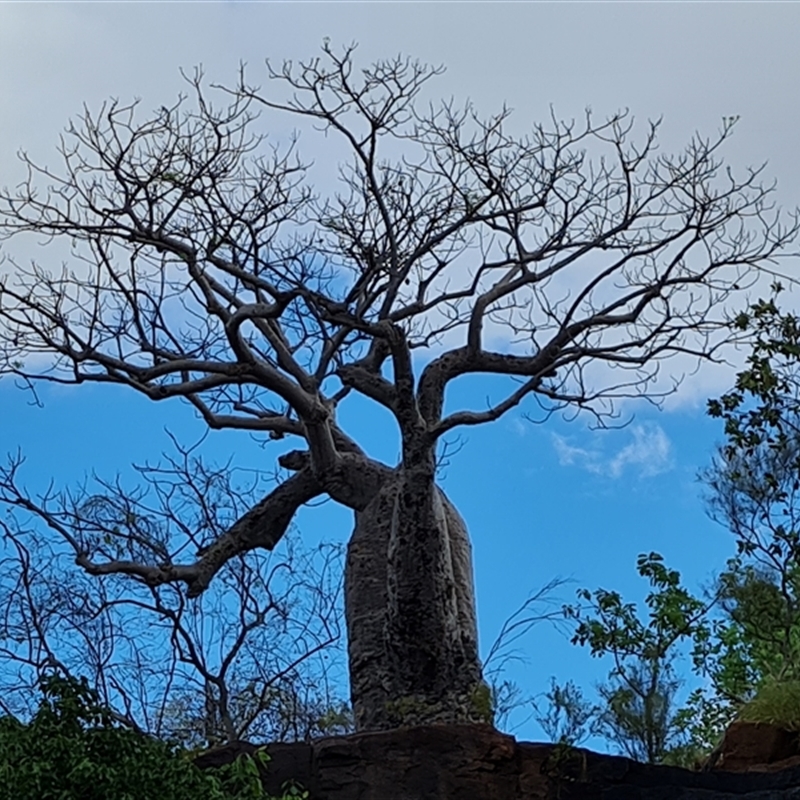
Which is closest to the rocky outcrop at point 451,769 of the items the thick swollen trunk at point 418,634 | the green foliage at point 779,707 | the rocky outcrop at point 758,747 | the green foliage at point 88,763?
the rocky outcrop at point 758,747

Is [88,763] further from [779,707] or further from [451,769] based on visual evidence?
[779,707]

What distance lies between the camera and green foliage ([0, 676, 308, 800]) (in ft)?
11.5

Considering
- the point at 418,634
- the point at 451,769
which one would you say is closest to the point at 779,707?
the point at 451,769

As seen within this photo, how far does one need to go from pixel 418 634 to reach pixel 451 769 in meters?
1.38

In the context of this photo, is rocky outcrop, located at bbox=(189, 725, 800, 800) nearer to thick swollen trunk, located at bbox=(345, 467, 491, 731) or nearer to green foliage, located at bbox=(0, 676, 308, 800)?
thick swollen trunk, located at bbox=(345, 467, 491, 731)

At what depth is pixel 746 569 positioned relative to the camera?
7.38 m

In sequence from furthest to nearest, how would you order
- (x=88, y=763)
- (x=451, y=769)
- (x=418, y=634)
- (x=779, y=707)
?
(x=418, y=634) < (x=779, y=707) < (x=451, y=769) < (x=88, y=763)

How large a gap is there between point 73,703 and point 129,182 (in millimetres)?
3550

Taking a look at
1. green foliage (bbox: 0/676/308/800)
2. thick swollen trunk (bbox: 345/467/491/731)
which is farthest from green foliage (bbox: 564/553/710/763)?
green foliage (bbox: 0/676/308/800)

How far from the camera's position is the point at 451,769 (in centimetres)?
522

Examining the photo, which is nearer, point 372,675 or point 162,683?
point 372,675

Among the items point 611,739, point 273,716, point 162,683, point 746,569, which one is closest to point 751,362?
point 746,569

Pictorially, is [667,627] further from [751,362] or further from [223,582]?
[223,582]

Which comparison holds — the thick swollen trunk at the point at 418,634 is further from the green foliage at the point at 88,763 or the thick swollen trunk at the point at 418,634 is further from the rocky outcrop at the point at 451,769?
the green foliage at the point at 88,763
